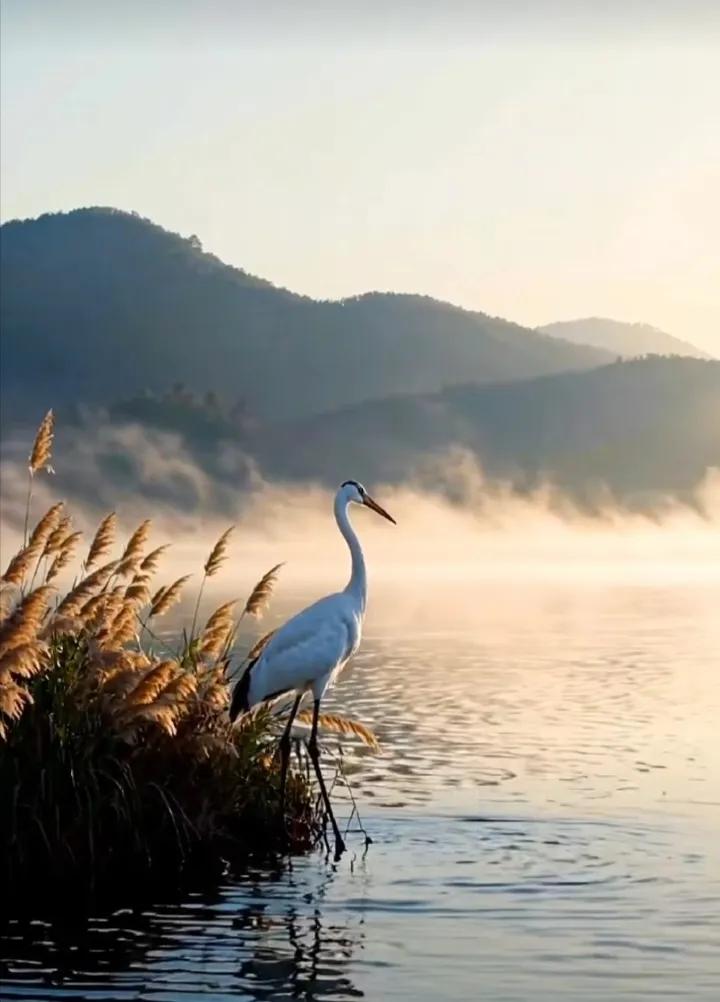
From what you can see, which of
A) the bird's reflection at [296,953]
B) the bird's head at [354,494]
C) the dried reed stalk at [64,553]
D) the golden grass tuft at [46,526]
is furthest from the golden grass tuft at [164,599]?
the bird's head at [354,494]

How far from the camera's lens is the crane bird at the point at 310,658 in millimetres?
13547

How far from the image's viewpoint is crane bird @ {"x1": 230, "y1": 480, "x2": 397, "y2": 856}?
13547 mm

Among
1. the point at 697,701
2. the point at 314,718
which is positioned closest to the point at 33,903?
the point at 314,718

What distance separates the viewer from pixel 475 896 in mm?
12086

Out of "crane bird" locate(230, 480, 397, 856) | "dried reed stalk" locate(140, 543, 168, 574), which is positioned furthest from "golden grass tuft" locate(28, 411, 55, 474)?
"crane bird" locate(230, 480, 397, 856)

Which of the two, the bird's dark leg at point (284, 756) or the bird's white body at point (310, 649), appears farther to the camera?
the bird's white body at point (310, 649)

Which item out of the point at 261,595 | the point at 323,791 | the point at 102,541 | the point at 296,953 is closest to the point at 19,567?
the point at 102,541

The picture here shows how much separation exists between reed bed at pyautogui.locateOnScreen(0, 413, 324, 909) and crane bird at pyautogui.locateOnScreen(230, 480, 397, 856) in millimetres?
220

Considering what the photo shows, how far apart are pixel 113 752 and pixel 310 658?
7.79 feet

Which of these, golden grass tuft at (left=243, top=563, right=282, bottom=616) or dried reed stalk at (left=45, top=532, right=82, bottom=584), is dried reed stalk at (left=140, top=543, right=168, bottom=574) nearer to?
dried reed stalk at (left=45, top=532, right=82, bottom=584)

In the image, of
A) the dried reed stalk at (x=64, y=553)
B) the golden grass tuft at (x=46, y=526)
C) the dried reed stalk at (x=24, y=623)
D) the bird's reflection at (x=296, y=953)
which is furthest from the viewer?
the dried reed stalk at (x=64, y=553)

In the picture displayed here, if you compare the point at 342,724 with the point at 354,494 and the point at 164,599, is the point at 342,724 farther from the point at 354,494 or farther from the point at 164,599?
the point at 354,494

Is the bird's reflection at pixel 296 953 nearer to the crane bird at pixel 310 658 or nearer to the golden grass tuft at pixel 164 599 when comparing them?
the crane bird at pixel 310 658

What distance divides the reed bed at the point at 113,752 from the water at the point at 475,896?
0.48 metres
